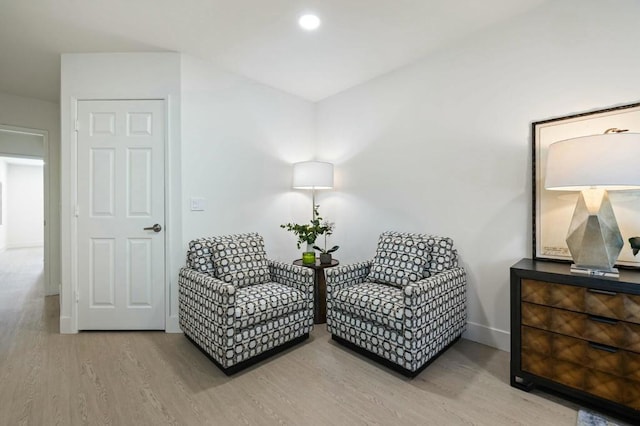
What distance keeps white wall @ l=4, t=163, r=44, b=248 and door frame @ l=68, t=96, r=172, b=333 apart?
7613mm

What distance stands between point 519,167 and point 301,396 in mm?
2175

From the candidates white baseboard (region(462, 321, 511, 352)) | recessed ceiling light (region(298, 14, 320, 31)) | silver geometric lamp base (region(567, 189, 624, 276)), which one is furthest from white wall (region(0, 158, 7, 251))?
silver geometric lamp base (region(567, 189, 624, 276))

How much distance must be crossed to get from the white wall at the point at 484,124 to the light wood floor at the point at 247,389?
721 millimetres

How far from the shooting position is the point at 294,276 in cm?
254

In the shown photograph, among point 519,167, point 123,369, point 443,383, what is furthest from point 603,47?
point 123,369

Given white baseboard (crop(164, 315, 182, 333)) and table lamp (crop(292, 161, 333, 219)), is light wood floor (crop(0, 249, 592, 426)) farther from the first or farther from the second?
table lamp (crop(292, 161, 333, 219))

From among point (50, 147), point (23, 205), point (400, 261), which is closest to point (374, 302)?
point (400, 261)

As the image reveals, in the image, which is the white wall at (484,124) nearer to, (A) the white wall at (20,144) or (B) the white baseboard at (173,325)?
(B) the white baseboard at (173,325)

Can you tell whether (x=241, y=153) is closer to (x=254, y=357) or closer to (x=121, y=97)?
(x=121, y=97)

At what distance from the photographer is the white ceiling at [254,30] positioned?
205 centimetres

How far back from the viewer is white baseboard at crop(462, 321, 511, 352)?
2311 mm

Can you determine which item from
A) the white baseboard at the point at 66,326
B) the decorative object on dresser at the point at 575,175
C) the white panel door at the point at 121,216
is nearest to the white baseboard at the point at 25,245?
the white baseboard at the point at 66,326

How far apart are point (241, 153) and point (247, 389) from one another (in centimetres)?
217

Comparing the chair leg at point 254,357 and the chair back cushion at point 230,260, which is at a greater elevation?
the chair back cushion at point 230,260
